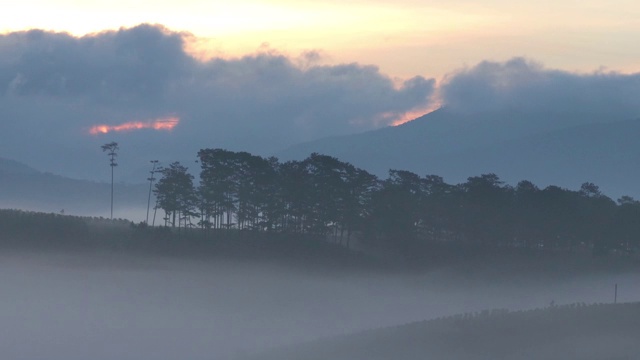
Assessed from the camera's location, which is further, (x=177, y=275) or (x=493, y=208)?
(x=493, y=208)

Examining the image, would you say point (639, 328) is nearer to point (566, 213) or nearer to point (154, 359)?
point (154, 359)

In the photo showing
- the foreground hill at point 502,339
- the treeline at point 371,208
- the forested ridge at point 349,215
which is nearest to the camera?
the foreground hill at point 502,339

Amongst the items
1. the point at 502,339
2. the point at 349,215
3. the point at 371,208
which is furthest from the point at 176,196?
the point at 502,339

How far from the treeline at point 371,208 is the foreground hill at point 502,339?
32367 millimetres

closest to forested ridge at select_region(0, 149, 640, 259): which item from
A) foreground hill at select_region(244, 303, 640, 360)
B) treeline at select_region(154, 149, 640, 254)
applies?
treeline at select_region(154, 149, 640, 254)

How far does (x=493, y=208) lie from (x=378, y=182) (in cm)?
1045

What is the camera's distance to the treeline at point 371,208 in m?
98.0

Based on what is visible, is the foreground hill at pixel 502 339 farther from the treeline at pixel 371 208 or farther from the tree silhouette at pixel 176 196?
the tree silhouette at pixel 176 196

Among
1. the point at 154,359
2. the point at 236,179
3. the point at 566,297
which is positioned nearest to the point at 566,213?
the point at 566,297

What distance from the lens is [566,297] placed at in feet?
292

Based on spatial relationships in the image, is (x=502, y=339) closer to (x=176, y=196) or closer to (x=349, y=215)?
(x=349, y=215)

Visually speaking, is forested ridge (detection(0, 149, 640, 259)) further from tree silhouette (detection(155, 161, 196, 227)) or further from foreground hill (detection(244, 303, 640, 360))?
foreground hill (detection(244, 303, 640, 360))

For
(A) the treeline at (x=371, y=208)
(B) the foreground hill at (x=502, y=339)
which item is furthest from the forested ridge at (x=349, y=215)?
(B) the foreground hill at (x=502, y=339)

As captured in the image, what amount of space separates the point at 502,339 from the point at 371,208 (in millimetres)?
37988
